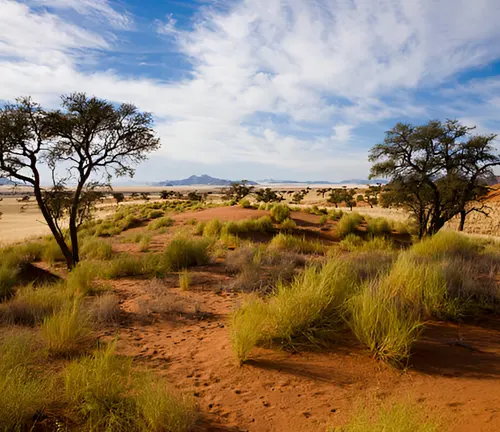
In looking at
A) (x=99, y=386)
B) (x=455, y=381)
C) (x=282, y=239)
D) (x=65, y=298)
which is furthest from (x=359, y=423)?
(x=282, y=239)

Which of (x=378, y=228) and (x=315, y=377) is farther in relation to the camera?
(x=378, y=228)

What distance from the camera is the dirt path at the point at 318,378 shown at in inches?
138

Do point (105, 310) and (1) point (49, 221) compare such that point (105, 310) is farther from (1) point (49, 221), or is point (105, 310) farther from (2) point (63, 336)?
(1) point (49, 221)

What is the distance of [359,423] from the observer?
293cm

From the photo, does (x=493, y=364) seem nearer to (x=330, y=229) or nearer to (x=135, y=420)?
(x=135, y=420)

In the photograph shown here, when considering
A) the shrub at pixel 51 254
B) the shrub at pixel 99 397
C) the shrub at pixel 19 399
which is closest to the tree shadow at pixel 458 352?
the shrub at pixel 99 397

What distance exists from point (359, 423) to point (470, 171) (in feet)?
66.5

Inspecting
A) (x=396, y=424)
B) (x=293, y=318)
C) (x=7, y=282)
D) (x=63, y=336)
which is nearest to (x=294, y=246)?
(x=293, y=318)

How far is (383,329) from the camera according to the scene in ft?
15.5

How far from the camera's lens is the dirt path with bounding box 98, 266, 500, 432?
3.50m

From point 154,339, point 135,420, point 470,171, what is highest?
point 470,171

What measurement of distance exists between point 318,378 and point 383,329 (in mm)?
1157

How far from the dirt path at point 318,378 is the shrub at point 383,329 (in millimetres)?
179

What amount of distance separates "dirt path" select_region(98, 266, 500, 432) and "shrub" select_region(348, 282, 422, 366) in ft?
0.59
